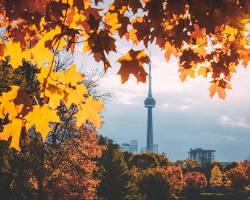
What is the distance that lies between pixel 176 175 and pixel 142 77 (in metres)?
50.6

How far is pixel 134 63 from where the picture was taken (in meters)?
4.61

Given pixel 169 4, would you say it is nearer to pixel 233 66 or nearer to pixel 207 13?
pixel 207 13

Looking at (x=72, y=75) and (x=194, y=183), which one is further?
(x=194, y=183)

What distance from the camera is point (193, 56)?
20.8ft

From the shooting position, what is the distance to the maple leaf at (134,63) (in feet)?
14.9

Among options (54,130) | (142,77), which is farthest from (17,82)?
(142,77)

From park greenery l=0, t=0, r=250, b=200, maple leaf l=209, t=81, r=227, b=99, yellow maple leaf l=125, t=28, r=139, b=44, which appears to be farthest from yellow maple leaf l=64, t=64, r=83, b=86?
maple leaf l=209, t=81, r=227, b=99

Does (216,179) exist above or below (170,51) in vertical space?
above

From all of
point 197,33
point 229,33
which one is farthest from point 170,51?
point 229,33

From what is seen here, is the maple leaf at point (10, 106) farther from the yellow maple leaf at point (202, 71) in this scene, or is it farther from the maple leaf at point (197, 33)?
the yellow maple leaf at point (202, 71)

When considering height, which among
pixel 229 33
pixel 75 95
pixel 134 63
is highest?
pixel 229 33

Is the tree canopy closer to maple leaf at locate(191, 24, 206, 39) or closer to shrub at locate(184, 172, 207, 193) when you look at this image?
maple leaf at locate(191, 24, 206, 39)

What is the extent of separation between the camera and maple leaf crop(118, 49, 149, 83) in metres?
4.54

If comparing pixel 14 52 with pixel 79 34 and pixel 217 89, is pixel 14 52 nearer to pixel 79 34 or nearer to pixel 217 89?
pixel 79 34
